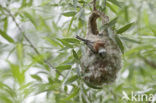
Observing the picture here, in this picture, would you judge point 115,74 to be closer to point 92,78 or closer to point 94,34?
point 92,78

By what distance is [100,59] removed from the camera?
1.41m

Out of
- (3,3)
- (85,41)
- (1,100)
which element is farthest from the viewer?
(3,3)

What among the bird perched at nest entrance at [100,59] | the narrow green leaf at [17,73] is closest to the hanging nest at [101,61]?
the bird perched at nest entrance at [100,59]

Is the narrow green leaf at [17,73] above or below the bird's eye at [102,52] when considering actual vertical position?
below

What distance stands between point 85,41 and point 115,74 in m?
0.26

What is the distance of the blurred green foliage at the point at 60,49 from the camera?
1447 millimetres

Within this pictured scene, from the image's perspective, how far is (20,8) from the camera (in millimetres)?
1965

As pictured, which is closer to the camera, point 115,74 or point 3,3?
point 115,74

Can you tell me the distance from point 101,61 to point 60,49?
223 millimetres

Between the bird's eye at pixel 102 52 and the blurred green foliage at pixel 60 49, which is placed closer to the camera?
the bird's eye at pixel 102 52

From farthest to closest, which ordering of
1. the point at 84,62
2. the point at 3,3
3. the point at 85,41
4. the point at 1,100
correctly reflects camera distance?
the point at 3,3 < the point at 1,100 < the point at 84,62 < the point at 85,41

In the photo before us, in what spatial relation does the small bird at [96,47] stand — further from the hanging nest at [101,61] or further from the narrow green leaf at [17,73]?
the narrow green leaf at [17,73]

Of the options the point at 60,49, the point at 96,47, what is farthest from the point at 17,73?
the point at 96,47

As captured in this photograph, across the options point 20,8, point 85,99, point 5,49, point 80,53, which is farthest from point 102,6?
point 5,49
